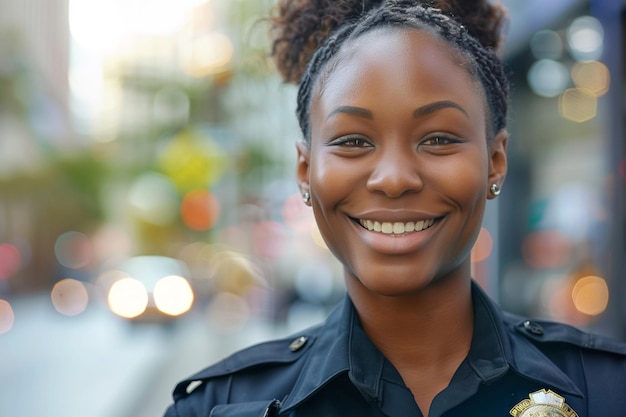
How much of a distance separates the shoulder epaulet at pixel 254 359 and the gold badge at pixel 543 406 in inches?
22.0

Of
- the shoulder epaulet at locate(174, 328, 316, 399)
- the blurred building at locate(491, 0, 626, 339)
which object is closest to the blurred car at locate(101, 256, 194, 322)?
the blurred building at locate(491, 0, 626, 339)

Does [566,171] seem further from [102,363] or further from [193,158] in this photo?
[193,158]

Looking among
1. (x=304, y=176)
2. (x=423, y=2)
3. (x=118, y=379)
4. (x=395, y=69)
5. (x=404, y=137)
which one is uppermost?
(x=423, y=2)

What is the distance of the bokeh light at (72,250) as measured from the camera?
55.3 metres

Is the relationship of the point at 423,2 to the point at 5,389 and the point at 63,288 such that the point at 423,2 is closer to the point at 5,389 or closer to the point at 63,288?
the point at 5,389

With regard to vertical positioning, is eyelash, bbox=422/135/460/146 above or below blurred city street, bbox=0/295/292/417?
above

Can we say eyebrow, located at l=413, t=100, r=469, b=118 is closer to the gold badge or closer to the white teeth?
the white teeth

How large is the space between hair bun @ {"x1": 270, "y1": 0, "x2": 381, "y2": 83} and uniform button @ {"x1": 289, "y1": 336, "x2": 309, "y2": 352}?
2.29 feet

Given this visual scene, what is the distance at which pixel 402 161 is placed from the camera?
209cm

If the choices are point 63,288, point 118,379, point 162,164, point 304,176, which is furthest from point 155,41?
point 304,176

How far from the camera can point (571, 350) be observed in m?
2.31

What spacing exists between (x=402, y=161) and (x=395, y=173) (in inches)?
1.4

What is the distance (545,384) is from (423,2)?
3.11 feet

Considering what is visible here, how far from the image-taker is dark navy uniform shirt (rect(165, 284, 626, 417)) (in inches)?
84.4
